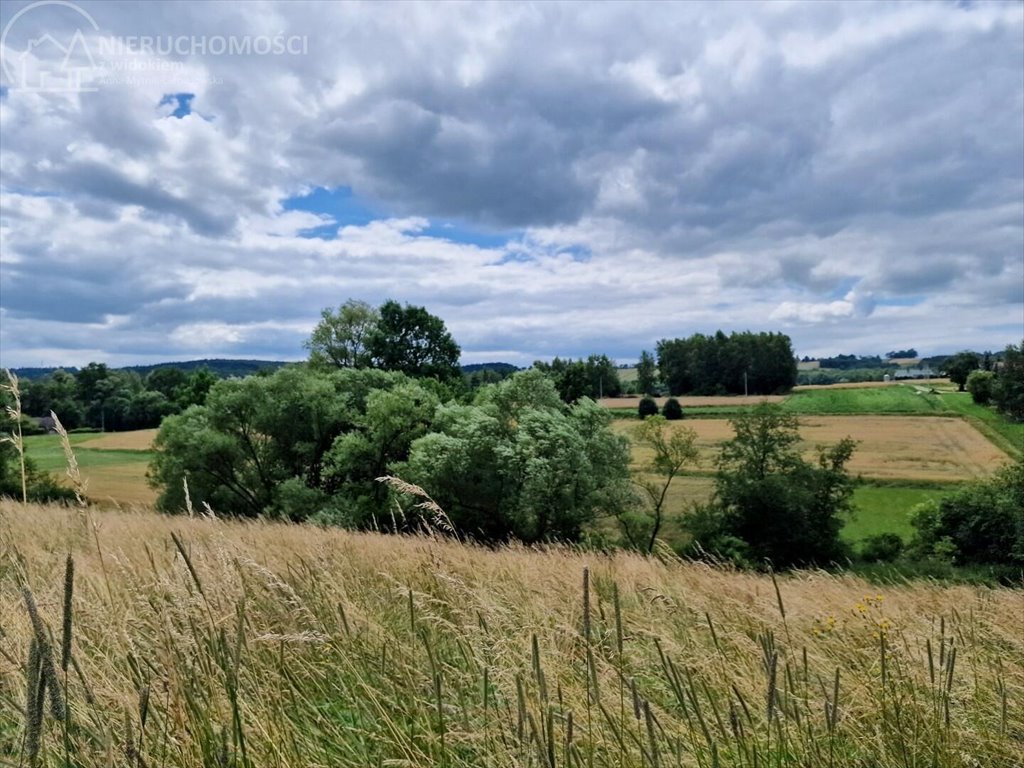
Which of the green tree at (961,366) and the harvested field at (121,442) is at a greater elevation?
the green tree at (961,366)

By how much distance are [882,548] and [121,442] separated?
59.4 m

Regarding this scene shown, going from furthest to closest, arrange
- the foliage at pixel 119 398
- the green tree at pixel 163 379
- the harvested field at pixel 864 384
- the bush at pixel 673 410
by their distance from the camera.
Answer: the green tree at pixel 163 379 → the harvested field at pixel 864 384 → the bush at pixel 673 410 → the foliage at pixel 119 398

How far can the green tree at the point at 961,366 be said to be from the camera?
55.3 metres

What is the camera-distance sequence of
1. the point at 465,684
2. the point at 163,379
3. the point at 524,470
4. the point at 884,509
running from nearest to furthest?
the point at 465,684, the point at 524,470, the point at 884,509, the point at 163,379

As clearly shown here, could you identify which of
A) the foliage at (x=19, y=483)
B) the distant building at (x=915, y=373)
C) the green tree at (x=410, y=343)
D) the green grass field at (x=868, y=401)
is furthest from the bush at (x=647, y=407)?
the foliage at (x=19, y=483)

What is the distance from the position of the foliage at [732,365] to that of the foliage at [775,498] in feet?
140

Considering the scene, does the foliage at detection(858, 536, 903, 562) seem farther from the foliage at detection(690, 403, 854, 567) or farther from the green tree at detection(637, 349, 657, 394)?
the green tree at detection(637, 349, 657, 394)

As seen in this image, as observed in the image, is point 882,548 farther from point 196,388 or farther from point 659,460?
point 196,388

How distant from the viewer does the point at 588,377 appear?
188 feet

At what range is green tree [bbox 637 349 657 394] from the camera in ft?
271

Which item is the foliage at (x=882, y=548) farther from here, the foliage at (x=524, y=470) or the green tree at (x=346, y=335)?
the green tree at (x=346, y=335)

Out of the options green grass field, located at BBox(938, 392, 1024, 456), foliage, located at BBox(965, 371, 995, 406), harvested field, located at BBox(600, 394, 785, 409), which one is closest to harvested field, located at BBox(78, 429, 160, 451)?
harvested field, located at BBox(600, 394, 785, 409)

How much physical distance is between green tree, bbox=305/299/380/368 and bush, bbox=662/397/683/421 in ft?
96.6

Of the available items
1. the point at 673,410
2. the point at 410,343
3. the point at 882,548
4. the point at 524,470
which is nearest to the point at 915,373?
the point at 673,410
